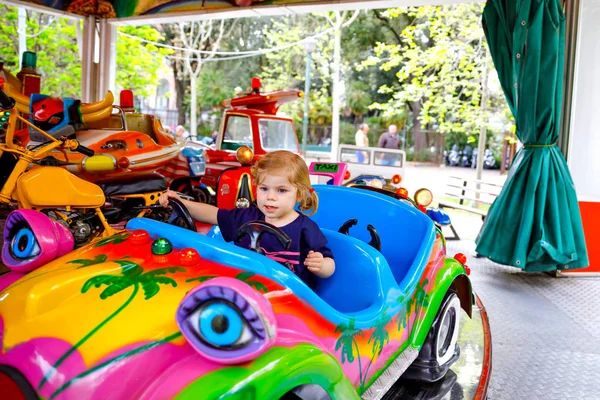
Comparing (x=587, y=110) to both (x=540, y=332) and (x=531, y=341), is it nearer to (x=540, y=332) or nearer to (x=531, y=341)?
(x=540, y=332)

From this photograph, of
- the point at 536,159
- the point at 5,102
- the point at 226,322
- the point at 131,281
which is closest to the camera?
the point at 226,322

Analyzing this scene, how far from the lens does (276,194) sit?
166 cm

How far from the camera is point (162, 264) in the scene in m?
1.32

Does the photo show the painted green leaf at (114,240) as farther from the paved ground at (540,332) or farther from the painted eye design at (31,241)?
the paved ground at (540,332)

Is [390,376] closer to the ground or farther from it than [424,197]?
closer to the ground

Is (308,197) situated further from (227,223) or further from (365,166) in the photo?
(365,166)

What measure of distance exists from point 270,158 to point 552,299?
2.71m

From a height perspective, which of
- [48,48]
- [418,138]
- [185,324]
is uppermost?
[48,48]

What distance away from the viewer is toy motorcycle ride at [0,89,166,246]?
275cm

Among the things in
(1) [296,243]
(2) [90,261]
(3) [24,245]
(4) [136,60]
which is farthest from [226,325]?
(4) [136,60]

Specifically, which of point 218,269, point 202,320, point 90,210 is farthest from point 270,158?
point 90,210

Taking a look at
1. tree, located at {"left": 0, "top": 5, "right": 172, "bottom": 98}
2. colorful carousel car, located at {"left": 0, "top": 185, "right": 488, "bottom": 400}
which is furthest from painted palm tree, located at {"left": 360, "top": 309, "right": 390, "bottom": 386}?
tree, located at {"left": 0, "top": 5, "right": 172, "bottom": 98}

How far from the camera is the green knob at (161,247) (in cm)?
134

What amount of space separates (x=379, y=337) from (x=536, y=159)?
112 inches
